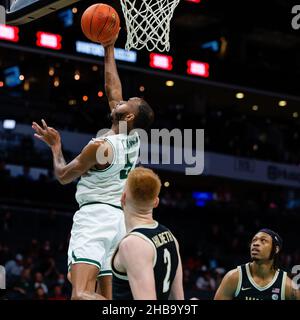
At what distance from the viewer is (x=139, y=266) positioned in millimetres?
4062

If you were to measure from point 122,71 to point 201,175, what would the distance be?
5045 mm

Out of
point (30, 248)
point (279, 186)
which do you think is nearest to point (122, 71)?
point (30, 248)

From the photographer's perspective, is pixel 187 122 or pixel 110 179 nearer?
pixel 110 179

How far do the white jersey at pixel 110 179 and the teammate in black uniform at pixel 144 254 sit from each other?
5.34ft

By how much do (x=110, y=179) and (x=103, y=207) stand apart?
0.20m

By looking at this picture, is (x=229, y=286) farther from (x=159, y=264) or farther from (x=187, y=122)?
(x=187, y=122)

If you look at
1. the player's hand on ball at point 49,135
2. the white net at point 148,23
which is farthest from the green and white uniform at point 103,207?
the white net at point 148,23

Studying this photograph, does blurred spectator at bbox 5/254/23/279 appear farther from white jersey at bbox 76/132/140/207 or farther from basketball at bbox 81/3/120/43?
white jersey at bbox 76/132/140/207

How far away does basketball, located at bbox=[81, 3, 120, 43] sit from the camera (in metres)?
6.44

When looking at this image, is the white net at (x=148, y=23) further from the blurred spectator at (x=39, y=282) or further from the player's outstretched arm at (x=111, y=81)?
the blurred spectator at (x=39, y=282)

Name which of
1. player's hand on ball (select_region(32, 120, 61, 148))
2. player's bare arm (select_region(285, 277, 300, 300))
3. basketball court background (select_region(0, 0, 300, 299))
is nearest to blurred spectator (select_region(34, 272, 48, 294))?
basketball court background (select_region(0, 0, 300, 299))

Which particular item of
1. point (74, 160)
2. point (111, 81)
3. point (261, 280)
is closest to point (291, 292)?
point (261, 280)

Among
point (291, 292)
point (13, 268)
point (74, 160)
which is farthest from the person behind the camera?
point (13, 268)

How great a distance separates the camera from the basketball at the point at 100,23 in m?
6.44
